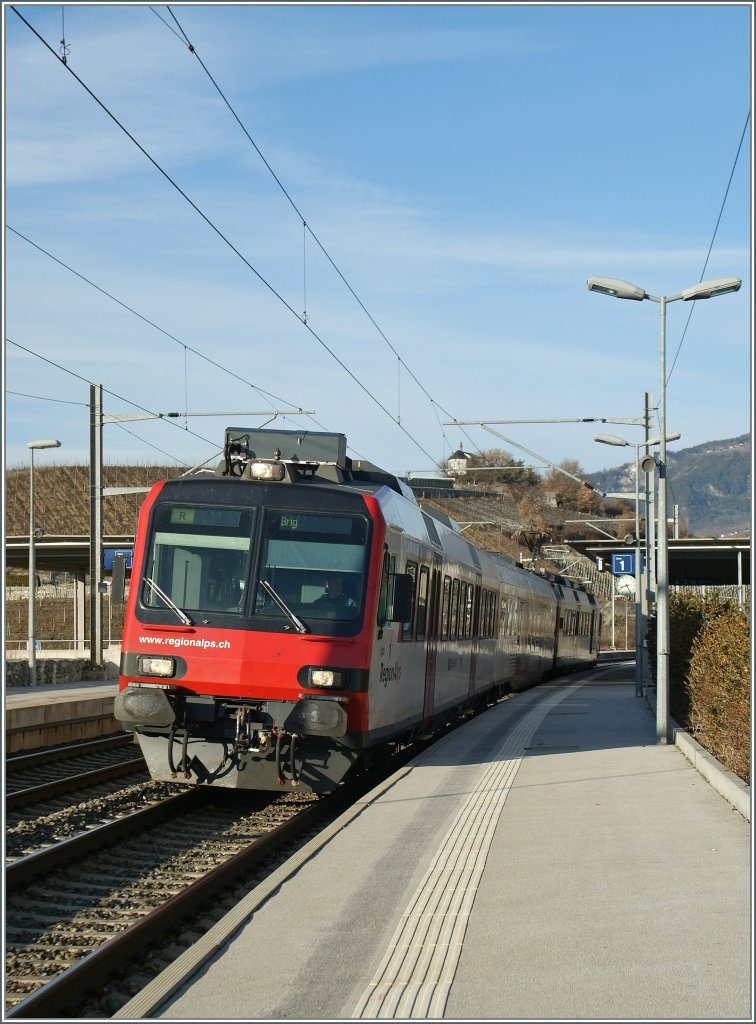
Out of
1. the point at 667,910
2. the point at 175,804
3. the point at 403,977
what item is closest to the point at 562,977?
the point at 403,977

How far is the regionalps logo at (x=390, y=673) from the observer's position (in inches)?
507

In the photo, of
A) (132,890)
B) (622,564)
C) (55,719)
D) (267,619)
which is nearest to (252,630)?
(267,619)

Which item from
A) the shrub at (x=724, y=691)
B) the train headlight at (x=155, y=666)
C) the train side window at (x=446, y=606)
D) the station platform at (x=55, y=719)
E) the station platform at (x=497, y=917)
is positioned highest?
the train side window at (x=446, y=606)

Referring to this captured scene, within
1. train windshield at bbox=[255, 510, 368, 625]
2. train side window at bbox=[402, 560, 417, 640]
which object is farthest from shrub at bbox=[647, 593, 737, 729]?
train windshield at bbox=[255, 510, 368, 625]

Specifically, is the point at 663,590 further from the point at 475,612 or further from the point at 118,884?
the point at 118,884

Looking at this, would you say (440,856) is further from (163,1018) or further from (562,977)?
(163,1018)

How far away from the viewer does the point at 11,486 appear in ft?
308

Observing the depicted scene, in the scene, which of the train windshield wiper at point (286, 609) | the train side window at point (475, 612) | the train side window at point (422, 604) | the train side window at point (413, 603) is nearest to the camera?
the train windshield wiper at point (286, 609)

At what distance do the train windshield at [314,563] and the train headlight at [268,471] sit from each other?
42 centimetres

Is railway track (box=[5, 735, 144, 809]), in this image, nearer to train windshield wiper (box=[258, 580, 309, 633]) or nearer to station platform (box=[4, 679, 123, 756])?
station platform (box=[4, 679, 123, 756])

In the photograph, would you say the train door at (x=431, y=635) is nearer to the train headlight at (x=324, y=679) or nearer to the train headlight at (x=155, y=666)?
the train headlight at (x=324, y=679)

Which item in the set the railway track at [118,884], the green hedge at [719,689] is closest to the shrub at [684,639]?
the green hedge at [719,689]

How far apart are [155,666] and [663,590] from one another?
8.73 m

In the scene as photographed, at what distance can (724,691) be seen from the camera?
536 inches
